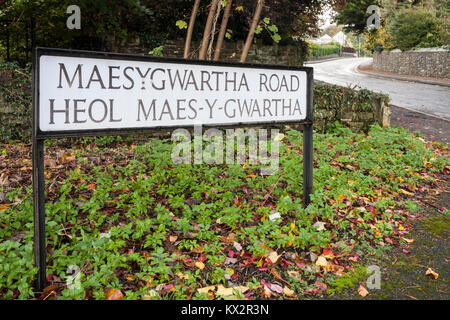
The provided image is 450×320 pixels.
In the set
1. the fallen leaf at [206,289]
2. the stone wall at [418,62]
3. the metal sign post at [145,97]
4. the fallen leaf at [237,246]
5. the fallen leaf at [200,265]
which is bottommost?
the fallen leaf at [206,289]

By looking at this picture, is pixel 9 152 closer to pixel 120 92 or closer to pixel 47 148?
pixel 47 148

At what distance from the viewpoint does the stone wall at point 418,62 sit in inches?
907

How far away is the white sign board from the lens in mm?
2227

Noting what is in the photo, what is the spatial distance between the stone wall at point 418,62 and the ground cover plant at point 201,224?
2161cm

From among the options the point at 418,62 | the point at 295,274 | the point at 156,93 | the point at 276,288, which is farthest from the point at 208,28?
the point at 418,62

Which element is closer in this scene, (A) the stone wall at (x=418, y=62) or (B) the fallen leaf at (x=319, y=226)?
(B) the fallen leaf at (x=319, y=226)

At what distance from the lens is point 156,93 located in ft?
8.48

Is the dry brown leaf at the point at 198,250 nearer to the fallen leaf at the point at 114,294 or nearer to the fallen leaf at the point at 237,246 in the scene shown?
the fallen leaf at the point at 237,246

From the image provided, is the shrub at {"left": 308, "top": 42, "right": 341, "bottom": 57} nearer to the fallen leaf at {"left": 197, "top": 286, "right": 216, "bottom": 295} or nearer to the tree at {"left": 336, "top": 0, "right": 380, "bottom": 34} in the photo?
the tree at {"left": 336, "top": 0, "right": 380, "bottom": 34}

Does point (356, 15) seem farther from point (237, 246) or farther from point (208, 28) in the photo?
point (237, 246)

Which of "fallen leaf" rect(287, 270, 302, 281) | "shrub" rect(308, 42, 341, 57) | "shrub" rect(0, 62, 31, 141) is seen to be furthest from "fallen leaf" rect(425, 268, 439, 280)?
"shrub" rect(308, 42, 341, 57)

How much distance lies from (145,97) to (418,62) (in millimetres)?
27606

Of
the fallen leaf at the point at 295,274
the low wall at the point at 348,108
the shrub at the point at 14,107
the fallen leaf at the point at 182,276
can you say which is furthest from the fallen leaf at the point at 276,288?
the shrub at the point at 14,107

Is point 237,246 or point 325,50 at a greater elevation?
point 325,50
